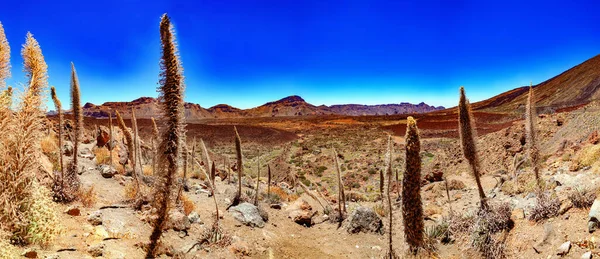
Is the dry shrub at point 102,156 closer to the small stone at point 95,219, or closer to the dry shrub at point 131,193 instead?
the dry shrub at point 131,193

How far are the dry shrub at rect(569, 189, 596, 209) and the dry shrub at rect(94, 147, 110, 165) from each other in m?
12.0

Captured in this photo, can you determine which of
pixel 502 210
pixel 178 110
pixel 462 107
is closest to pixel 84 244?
pixel 178 110

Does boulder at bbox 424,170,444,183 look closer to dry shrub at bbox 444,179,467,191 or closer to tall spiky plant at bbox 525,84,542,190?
dry shrub at bbox 444,179,467,191

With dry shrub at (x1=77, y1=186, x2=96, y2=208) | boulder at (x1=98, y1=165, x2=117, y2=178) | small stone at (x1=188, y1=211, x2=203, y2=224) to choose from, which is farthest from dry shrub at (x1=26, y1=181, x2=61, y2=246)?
boulder at (x1=98, y1=165, x2=117, y2=178)

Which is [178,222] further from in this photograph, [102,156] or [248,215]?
[102,156]

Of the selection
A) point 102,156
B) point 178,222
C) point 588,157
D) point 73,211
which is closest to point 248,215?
point 178,222

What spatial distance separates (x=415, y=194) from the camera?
370 cm

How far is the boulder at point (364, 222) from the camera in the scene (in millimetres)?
7966

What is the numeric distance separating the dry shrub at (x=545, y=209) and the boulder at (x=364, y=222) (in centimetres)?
347

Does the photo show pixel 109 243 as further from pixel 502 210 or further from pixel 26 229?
pixel 502 210

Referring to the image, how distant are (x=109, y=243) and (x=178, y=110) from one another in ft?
7.33

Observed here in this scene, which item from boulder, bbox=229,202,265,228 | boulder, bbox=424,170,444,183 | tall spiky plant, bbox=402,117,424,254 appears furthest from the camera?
boulder, bbox=424,170,444,183

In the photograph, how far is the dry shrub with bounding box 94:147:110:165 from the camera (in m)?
10.3

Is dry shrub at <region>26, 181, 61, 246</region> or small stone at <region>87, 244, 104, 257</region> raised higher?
dry shrub at <region>26, 181, 61, 246</region>
